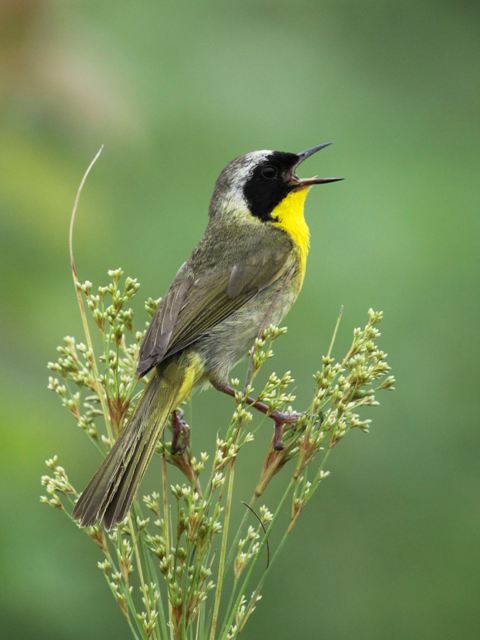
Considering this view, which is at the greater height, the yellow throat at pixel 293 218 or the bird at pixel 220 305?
the yellow throat at pixel 293 218

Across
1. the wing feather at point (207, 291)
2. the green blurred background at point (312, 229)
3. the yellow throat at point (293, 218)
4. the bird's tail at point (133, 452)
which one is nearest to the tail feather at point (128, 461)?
the bird's tail at point (133, 452)

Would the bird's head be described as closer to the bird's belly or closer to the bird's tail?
the bird's belly

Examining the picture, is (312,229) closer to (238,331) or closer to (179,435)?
(238,331)

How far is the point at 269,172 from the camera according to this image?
3834 mm

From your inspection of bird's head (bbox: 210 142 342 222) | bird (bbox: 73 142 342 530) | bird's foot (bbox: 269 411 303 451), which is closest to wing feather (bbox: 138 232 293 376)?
bird (bbox: 73 142 342 530)

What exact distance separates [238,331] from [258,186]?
60cm

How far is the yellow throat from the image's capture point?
12.7ft

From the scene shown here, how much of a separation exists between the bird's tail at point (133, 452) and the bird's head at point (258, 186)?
0.82 metres

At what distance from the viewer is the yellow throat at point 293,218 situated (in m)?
3.88

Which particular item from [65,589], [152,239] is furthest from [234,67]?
[65,589]

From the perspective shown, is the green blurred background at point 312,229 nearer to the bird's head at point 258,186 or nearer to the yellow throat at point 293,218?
the bird's head at point 258,186

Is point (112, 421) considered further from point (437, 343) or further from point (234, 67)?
point (234, 67)

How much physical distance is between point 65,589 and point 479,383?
276cm

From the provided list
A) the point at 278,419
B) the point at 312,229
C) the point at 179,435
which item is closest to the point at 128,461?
the point at 179,435
